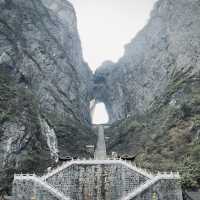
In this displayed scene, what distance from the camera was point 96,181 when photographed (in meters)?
41.6

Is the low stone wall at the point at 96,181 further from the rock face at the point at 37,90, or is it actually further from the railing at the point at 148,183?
the rock face at the point at 37,90

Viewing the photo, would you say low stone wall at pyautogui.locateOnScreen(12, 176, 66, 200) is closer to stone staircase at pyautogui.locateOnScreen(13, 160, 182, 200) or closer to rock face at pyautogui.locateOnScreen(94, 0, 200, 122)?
stone staircase at pyautogui.locateOnScreen(13, 160, 182, 200)

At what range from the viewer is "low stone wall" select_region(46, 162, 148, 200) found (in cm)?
4050

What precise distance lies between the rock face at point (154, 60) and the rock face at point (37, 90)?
1101 cm

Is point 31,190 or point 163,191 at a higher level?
point 31,190

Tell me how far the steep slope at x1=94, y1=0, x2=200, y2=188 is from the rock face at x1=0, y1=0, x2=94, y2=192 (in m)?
10.1

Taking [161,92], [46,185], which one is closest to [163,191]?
[46,185]

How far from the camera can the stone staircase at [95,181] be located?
3962cm

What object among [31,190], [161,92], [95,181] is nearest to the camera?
[31,190]

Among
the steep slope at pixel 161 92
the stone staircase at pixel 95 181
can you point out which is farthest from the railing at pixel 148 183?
the steep slope at pixel 161 92

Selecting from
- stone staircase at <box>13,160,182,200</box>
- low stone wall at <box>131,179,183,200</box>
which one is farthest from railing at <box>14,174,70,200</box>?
low stone wall at <box>131,179,183,200</box>

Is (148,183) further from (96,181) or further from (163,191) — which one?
(96,181)

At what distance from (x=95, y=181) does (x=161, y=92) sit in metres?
53.2

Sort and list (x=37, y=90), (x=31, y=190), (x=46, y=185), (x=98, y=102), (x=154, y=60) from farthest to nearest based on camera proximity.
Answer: (x=98, y=102) → (x=154, y=60) → (x=37, y=90) → (x=46, y=185) → (x=31, y=190)
